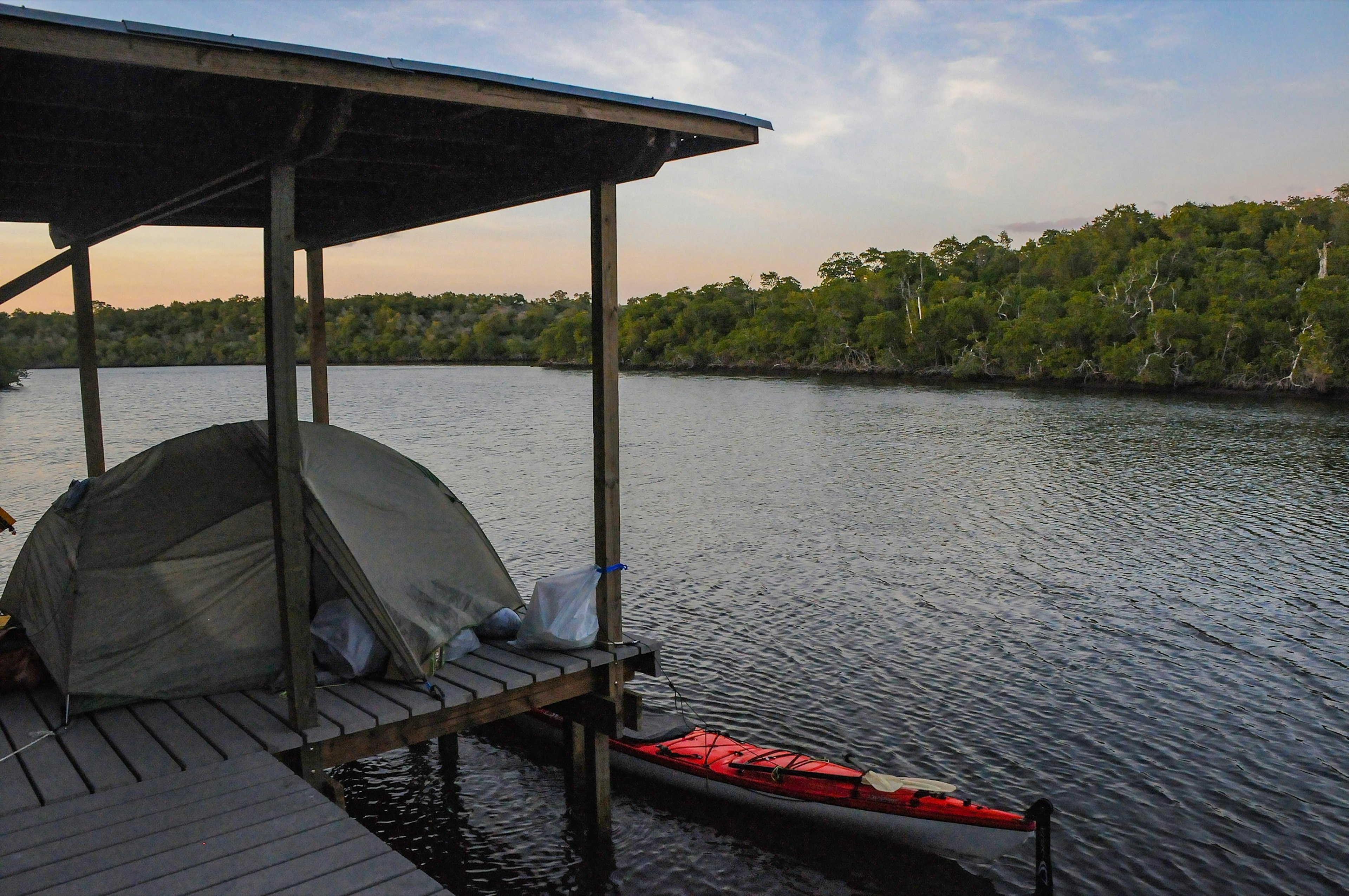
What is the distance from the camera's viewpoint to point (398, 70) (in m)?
5.33

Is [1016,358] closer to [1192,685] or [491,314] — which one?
[1192,685]

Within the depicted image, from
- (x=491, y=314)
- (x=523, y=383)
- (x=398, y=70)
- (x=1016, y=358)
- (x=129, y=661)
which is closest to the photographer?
(x=398, y=70)

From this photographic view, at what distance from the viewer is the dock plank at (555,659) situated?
23.8ft

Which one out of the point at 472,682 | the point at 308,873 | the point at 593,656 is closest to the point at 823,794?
the point at 593,656

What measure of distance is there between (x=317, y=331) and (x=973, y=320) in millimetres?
84254

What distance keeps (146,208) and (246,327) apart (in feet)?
520

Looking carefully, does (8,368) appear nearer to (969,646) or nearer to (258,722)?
(969,646)

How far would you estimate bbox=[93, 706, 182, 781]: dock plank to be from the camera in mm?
5422

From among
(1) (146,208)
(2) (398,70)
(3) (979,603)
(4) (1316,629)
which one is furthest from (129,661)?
(4) (1316,629)

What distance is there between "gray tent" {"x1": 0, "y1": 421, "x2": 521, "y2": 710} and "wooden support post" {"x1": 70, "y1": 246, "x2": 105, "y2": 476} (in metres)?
1.43

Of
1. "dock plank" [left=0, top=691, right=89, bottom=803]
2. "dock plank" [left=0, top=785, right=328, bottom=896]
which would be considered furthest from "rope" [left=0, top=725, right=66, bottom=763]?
"dock plank" [left=0, top=785, right=328, bottom=896]

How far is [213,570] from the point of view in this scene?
23.1 feet

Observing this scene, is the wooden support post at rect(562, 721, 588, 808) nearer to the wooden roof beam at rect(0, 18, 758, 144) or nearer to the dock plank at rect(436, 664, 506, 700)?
the dock plank at rect(436, 664, 506, 700)

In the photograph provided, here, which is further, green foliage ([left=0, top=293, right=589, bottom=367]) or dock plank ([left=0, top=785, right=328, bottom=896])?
green foliage ([left=0, top=293, right=589, bottom=367])
